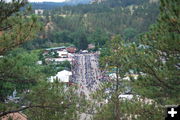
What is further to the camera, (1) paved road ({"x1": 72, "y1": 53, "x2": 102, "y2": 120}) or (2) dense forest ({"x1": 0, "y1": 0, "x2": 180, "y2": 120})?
(1) paved road ({"x1": 72, "y1": 53, "x2": 102, "y2": 120})

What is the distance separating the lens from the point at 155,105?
769 cm

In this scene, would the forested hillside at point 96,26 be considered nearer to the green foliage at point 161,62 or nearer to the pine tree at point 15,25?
the green foliage at point 161,62

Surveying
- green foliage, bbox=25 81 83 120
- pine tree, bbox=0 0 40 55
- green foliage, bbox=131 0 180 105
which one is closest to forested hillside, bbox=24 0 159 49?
green foliage, bbox=25 81 83 120

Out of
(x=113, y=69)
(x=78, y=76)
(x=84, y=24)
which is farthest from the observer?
(x=84, y=24)

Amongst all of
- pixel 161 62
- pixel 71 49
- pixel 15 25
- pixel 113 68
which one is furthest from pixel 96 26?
pixel 15 25

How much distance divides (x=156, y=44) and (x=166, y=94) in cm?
117

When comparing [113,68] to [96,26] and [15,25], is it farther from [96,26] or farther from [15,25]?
[96,26]

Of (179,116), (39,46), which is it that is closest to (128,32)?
(39,46)

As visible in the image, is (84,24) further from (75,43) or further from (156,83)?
(156,83)

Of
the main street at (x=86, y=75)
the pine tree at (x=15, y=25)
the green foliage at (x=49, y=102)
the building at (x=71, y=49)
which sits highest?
the pine tree at (x=15, y=25)

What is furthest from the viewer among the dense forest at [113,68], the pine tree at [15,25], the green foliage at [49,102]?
the green foliage at [49,102]

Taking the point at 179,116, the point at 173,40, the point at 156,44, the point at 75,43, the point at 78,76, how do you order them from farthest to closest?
the point at 75,43
the point at 78,76
the point at 156,44
the point at 173,40
the point at 179,116

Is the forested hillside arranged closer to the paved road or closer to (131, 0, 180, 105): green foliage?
the paved road

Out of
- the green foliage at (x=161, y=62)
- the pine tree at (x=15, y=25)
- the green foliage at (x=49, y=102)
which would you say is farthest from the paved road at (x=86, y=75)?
the pine tree at (x=15, y=25)
